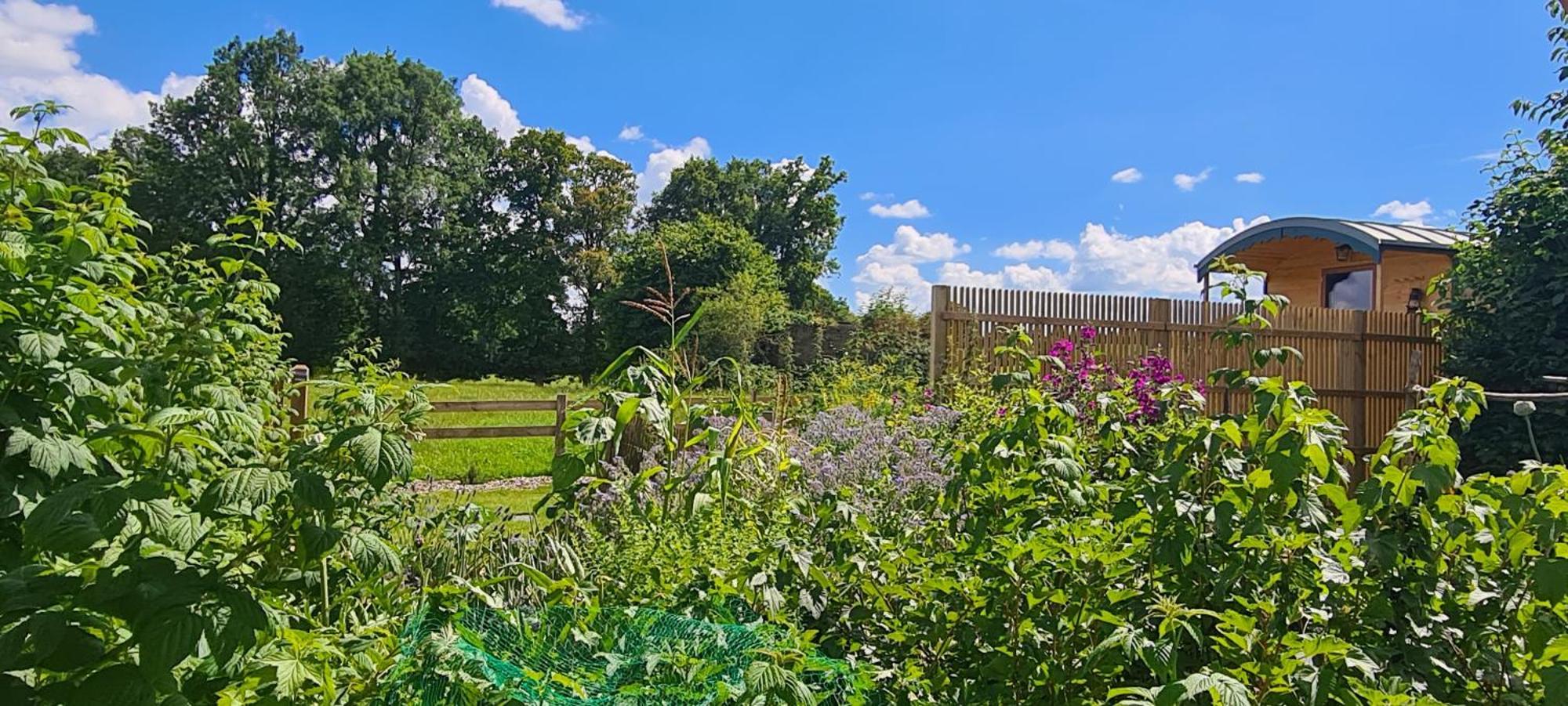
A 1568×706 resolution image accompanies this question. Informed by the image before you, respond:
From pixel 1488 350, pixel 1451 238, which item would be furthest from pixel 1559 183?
pixel 1451 238

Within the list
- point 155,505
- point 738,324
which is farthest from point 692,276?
point 155,505

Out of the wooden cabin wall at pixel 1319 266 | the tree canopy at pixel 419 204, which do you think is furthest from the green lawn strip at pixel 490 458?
the tree canopy at pixel 419 204

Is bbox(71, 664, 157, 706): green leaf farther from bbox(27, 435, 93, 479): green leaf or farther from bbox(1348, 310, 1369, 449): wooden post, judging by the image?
bbox(1348, 310, 1369, 449): wooden post

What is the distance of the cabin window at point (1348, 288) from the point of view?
9141 mm

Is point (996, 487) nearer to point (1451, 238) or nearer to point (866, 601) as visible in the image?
point (866, 601)

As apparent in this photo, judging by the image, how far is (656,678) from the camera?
1028 millimetres

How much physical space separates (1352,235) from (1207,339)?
9.18ft

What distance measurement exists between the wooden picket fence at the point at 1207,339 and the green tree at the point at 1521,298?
55 cm

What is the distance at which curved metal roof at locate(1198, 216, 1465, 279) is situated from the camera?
8477 millimetres

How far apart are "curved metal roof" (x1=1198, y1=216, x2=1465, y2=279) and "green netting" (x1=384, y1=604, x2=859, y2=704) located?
817 cm

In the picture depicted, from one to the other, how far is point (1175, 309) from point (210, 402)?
22.0ft

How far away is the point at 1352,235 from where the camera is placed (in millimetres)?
8656

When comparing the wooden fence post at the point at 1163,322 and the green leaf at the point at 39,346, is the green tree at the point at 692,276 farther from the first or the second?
the green leaf at the point at 39,346

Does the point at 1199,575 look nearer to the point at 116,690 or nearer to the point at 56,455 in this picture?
the point at 116,690
